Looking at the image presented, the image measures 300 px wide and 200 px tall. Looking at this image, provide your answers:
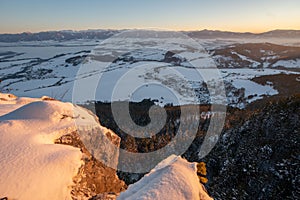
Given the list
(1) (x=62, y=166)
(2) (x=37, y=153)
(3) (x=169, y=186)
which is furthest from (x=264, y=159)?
(2) (x=37, y=153)

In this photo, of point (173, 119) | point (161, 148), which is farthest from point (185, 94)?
point (161, 148)

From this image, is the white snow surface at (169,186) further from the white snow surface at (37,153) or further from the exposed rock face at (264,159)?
the exposed rock face at (264,159)

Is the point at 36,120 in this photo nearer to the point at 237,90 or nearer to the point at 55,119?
the point at 55,119

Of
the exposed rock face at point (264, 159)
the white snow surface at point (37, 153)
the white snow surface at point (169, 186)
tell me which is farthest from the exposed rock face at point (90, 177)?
the exposed rock face at point (264, 159)

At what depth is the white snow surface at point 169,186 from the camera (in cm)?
604

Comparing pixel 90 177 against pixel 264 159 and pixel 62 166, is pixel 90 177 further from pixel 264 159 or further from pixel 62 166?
pixel 264 159

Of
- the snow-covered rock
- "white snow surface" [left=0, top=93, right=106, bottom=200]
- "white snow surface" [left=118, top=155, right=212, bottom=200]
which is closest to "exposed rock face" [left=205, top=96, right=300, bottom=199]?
the snow-covered rock

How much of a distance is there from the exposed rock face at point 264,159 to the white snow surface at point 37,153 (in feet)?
40.7

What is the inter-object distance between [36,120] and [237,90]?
4378 inches

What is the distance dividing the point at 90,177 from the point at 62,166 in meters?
1.34

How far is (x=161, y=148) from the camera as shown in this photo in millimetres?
67562

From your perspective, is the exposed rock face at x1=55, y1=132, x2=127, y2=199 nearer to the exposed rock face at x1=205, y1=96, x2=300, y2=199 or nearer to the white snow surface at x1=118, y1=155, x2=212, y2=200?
the white snow surface at x1=118, y1=155, x2=212, y2=200

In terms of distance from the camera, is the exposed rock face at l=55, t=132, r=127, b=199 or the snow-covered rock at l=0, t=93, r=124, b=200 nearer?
the snow-covered rock at l=0, t=93, r=124, b=200

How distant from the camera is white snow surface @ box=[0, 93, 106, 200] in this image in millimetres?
7844
